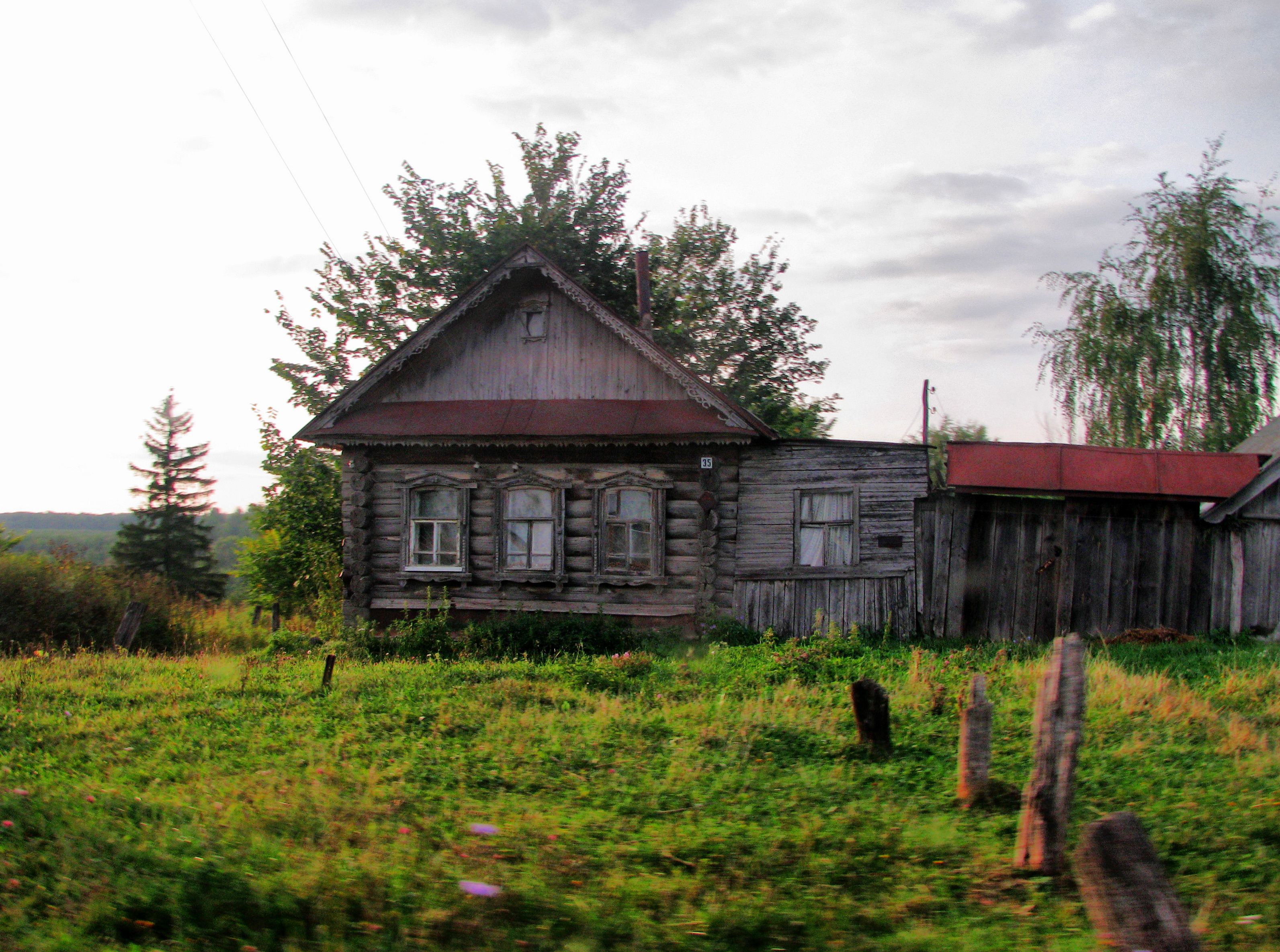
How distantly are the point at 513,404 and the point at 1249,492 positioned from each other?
1192cm

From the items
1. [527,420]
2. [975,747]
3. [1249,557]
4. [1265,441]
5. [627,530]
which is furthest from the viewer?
[1265,441]

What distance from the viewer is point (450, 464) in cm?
1600

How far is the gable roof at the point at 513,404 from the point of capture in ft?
48.2

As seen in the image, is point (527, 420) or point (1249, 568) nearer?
point (1249, 568)

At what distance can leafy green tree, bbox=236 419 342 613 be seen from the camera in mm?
23078

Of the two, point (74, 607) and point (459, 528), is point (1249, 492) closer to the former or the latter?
point (459, 528)

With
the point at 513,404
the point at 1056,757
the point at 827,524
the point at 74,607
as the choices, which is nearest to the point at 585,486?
the point at 513,404

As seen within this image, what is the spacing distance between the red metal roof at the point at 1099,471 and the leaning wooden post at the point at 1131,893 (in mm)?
10621

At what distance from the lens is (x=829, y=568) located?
14688 millimetres

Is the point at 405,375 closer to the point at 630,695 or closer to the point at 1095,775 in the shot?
the point at 630,695

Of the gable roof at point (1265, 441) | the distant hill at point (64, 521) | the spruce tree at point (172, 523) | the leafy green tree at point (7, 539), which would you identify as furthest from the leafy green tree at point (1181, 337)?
the distant hill at point (64, 521)

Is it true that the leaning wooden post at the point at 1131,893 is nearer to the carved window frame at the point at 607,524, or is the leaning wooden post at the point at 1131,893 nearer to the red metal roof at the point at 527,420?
the red metal roof at the point at 527,420

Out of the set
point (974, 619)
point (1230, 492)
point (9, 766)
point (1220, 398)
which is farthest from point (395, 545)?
point (1220, 398)

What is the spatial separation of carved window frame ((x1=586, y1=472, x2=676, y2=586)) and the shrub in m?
9.84
